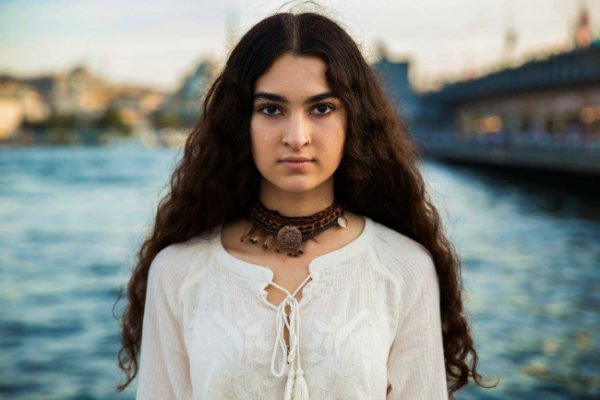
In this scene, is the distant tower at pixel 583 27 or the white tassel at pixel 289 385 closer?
the white tassel at pixel 289 385

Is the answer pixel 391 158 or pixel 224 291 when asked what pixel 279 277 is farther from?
pixel 391 158

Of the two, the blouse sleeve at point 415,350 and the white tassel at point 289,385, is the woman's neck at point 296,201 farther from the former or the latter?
the white tassel at point 289,385

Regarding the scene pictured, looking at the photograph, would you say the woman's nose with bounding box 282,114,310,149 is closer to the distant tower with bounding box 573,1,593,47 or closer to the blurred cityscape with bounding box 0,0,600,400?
the blurred cityscape with bounding box 0,0,600,400

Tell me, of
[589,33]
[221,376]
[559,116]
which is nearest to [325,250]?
[221,376]

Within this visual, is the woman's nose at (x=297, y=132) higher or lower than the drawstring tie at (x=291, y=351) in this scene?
higher

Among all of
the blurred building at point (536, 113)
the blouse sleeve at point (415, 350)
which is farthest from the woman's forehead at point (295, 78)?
the blurred building at point (536, 113)

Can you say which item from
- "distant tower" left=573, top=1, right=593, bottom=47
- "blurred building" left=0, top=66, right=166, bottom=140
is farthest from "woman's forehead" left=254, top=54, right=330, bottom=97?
"blurred building" left=0, top=66, right=166, bottom=140

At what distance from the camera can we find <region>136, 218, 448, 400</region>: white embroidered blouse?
1.79 m

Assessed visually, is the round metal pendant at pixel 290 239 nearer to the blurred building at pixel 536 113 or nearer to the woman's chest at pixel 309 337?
the woman's chest at pixel 309 337

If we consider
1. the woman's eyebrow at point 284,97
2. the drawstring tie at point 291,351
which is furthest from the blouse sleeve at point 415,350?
the woman's eyebrow at point 284,97

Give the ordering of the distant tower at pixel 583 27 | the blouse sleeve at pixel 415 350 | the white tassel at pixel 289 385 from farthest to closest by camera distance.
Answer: the distant tower at pixel 583 27
the blouse sleeve at pixel 415 350
the white tassel at pixel 289 385

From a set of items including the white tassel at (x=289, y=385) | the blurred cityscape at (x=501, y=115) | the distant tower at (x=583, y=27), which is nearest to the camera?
the white tassel at (x=289, y=385)

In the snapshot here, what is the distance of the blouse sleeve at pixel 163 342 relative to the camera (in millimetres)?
1917

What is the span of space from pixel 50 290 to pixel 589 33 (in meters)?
49.6
